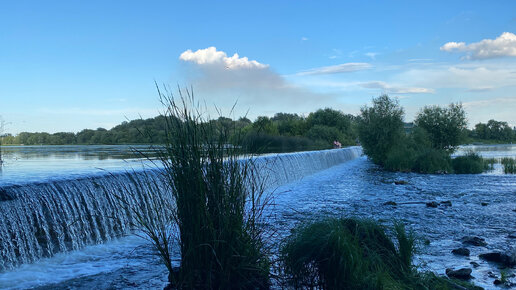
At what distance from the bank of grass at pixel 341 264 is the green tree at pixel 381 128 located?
21.7 m

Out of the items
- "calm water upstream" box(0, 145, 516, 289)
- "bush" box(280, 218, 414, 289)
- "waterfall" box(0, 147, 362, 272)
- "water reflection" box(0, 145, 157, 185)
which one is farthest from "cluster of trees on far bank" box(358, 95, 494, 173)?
"bush" box(280, 218, 414, 289)

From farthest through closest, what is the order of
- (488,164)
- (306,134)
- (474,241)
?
(306,134)
(488,164)
(474,241)

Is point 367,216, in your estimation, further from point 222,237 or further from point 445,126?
point 445,126

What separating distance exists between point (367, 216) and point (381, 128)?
1791 cm

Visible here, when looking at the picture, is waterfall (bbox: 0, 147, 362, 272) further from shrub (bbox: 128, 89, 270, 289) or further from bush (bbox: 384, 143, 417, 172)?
bush (bbox: 384, 143, 417, 172)

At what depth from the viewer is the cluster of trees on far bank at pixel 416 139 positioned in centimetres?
2208

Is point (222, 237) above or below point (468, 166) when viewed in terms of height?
above

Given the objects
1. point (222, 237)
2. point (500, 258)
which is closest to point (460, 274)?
point (500, 258)

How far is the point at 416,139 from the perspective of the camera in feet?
91.6

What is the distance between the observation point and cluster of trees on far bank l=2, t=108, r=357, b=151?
15.4 feet

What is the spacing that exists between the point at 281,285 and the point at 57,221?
16.0ft

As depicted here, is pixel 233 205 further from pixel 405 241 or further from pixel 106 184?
pixel 106 184

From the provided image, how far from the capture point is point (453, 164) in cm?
2225

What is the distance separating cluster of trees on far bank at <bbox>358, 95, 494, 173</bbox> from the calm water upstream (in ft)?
14.0
